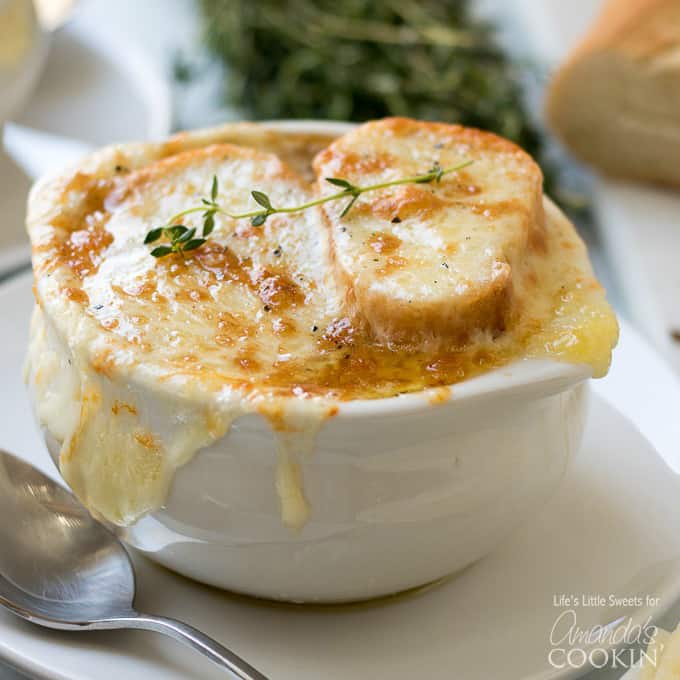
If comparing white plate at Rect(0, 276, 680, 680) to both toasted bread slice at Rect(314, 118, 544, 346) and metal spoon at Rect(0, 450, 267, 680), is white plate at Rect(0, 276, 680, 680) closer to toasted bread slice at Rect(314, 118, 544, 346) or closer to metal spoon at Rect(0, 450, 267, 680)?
metal spoon at Rect(0, 450, 267, 680)

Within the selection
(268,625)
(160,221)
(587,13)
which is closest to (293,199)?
(160,221)

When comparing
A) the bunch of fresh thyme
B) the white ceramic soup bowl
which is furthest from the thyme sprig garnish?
the bunch of fresh thyme

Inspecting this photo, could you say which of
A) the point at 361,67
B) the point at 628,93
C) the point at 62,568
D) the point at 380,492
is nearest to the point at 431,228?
the point at 380,492

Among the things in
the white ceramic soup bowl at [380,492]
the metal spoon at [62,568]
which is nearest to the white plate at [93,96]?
the metal spoon at [62,568]

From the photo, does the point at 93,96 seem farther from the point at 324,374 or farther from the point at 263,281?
the point at 324,374

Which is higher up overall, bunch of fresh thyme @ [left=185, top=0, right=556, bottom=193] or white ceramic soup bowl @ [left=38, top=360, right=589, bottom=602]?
white ceramic soup bowl @ [left=38, top=360, right=589, bottom=602]

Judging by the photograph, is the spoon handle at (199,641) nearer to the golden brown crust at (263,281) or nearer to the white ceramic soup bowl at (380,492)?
the white ceramic soup bowl at (380,492)
